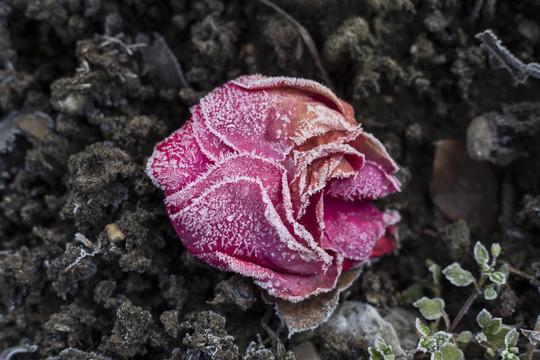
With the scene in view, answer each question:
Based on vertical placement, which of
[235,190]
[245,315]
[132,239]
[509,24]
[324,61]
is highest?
[509,24]

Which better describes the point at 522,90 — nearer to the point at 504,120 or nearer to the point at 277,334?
the point at 504,120

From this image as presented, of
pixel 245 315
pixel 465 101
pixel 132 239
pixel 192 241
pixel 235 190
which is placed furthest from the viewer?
pixel 465 101

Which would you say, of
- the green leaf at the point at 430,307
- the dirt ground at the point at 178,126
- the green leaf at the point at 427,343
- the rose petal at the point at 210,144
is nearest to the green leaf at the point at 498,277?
the dirt ground at the point at 178,126

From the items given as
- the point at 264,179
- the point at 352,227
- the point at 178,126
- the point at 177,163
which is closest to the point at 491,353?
the point at 352,227

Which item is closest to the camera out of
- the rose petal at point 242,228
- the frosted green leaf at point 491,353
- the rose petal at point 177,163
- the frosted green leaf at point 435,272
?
the rose petal at point 242,228

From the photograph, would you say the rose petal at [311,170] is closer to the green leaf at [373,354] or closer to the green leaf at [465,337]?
the green leaf at [373,354]

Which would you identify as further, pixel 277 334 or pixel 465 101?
pixel 465 101

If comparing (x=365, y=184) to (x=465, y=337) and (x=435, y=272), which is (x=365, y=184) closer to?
(x=435, y=272)

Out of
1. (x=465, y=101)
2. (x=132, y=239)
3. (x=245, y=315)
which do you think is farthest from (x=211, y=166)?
(x=465, y=101)
